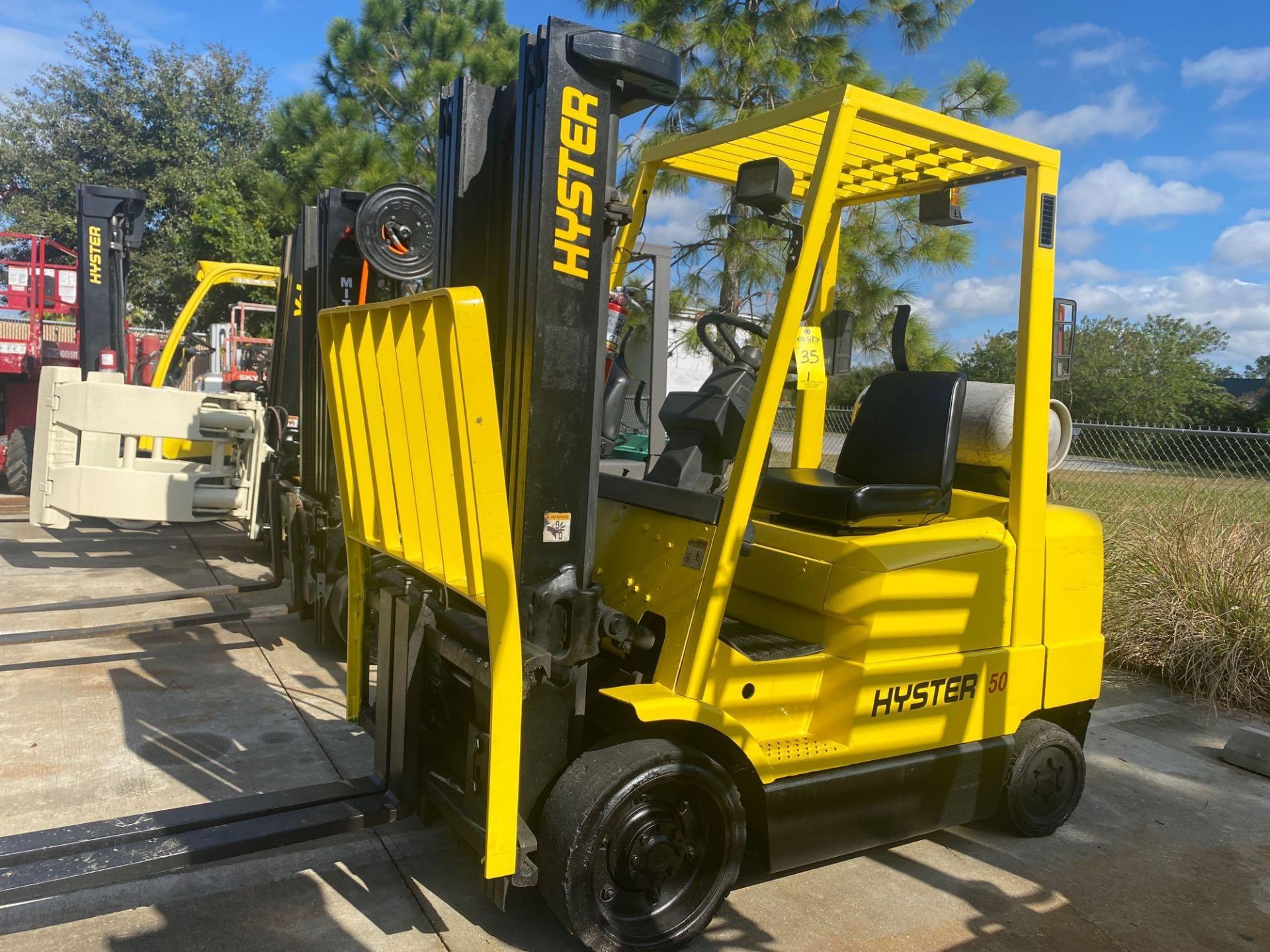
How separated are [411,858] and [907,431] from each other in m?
2.45

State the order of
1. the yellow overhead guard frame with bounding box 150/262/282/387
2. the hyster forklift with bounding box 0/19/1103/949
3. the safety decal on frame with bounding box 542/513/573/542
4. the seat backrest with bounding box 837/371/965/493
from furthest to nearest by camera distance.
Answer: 1. the yellow overhead guard frame with bounding box 150/262/282/387
2. the seat backrest with bounding box 837/371/965/493
3. the safety decal on frame with bounding box 542/513/573/542
4. the hyster forklift with bounding box 0/19/1103/949

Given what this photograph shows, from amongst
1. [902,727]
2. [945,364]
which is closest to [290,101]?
[945,364]

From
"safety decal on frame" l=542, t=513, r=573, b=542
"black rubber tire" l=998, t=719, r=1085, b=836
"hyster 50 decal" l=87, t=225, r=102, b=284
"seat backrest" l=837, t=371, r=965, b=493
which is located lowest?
"black rubber tire" l=998, t=719, r=1085, b=836

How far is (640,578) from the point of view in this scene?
10.4 feet

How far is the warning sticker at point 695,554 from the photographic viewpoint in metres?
2.87

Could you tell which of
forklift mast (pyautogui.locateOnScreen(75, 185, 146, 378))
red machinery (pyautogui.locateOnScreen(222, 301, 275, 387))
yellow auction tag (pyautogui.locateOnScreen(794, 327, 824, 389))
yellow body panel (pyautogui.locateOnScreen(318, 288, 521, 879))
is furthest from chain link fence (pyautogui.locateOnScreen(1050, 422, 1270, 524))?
red machinery (pyautogui.locateOnScreen(222, 301, 275, 387))

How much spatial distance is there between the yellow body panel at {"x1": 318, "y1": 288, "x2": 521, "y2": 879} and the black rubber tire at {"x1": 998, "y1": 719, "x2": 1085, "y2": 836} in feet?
7.17

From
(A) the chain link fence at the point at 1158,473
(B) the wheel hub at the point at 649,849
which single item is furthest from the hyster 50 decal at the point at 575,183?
(A) the chain link fence at the point at 1158,473

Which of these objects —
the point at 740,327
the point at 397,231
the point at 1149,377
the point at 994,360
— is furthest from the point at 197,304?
the point at 1149,377

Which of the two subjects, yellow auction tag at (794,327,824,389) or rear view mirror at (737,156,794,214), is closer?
rear view mirror at (737,156,794,214)

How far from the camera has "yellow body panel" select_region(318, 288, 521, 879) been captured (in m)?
2.28

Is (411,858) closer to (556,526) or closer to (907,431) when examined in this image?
(556,526)

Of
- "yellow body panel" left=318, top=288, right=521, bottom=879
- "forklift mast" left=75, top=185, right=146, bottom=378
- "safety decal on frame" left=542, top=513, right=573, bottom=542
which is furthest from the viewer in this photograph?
"forklift mast" left=75, top=185, right=146, bottom=378

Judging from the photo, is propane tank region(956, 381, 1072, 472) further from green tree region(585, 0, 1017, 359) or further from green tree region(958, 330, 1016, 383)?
green tree region(958, 330, 1016, 383)
